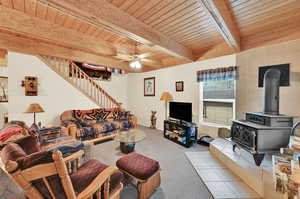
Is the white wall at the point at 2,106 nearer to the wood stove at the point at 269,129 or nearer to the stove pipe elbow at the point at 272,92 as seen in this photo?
the wood stove at the point at 269,129

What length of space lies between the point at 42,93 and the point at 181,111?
13.2 ft

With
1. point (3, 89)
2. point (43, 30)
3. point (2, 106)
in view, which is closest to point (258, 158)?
point (43, 30)

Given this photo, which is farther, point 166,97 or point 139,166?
point 166,97

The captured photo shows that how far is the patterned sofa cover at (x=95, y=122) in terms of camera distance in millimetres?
3182

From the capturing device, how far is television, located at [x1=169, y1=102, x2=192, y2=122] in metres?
3.26

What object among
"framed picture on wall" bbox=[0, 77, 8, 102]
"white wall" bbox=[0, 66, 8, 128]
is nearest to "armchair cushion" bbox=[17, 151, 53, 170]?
"white wall" bbox=[0, 66, 8, 128]

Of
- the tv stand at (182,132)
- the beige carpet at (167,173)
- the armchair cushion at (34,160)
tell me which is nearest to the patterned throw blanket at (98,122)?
the beige carpet at (167,173)

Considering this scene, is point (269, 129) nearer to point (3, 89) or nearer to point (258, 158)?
point (258, 158)

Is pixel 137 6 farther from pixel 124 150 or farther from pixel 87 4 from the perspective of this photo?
pixel 124 150

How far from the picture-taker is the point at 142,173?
154cm

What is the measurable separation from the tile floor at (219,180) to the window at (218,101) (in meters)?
1.23

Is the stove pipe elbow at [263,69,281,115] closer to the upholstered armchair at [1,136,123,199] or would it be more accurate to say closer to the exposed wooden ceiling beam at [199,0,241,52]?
the exposed wooden ceiling beam at [199,0,241,52]

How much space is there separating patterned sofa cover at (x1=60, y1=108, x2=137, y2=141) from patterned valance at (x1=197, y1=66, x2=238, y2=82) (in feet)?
8.70

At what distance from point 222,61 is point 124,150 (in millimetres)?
3324
